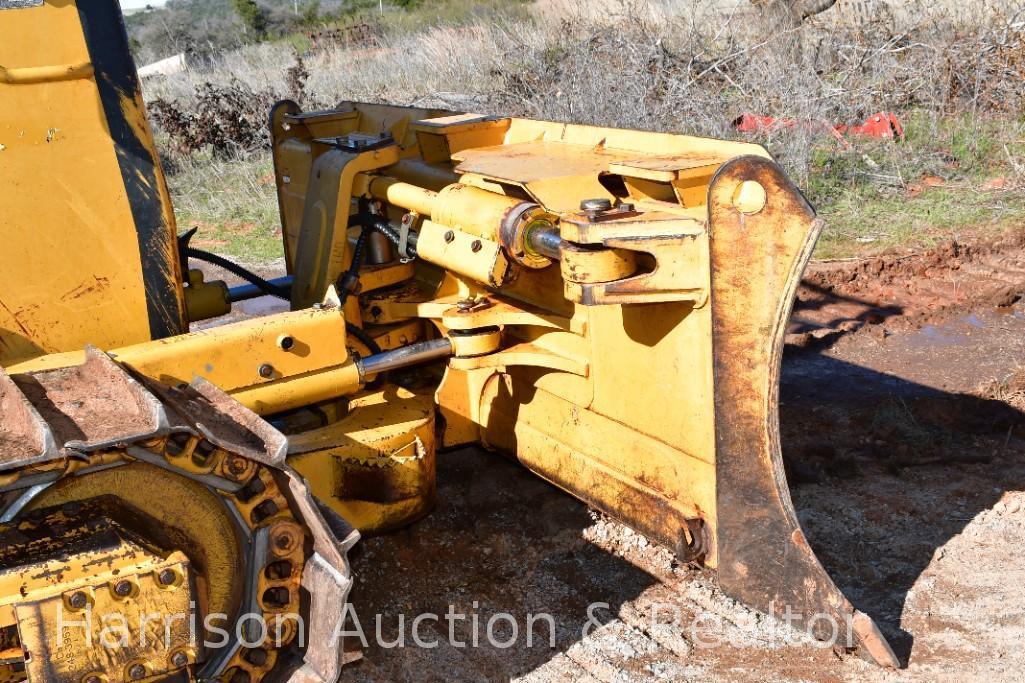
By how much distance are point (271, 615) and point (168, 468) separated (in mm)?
480

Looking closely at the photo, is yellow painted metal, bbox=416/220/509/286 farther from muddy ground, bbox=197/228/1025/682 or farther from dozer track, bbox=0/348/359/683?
muddy ground, bbox=197/228/1025/682

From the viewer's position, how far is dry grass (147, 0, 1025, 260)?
8.35 m

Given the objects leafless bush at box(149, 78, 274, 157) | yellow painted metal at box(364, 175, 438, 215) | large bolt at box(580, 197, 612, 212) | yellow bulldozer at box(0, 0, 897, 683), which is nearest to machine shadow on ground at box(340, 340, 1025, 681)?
yellow bulldozer at box(0, 0, 897, 683)

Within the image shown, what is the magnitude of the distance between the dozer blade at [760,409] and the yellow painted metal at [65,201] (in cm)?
155

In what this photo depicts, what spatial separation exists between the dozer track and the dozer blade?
1.06 m

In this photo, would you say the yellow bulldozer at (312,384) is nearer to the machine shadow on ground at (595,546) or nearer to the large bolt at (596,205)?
the large bolt at (596,205)

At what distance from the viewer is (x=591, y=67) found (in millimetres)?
9695

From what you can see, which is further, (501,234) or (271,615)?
(501,234)

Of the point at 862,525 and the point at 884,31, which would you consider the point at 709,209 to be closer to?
the point at 862,525

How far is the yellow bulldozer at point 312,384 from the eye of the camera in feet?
7.88

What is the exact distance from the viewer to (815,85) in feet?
29.8

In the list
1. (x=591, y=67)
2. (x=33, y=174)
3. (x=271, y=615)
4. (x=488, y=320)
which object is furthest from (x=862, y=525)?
(x=591, y=67)

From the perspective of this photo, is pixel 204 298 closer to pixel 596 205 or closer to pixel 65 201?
pixel 65 201

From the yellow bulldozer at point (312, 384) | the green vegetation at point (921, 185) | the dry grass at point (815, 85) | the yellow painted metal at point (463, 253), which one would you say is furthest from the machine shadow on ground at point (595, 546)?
the dry grass at point (815, 85)
